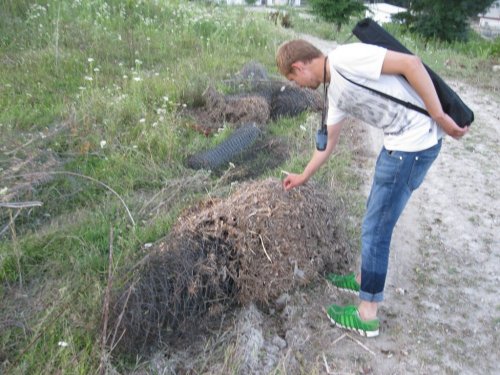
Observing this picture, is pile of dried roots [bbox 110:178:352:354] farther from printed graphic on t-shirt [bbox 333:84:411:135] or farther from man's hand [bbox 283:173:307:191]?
printed graphic on t-shirt [bbox 333:84:411:135]

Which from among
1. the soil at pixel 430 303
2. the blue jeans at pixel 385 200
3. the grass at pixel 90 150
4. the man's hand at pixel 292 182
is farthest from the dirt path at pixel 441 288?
the man's hand at pixel 292 182

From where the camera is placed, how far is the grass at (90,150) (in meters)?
2.94

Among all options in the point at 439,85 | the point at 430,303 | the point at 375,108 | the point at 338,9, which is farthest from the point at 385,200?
the point at 338,9

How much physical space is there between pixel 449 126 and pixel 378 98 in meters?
0.37

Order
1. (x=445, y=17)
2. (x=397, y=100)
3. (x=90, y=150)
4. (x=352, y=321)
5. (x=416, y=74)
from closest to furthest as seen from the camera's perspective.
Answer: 1. (x=416, y=74)
2. (x=397, y=100)
3. (x=352, y=321)
4. (x=90, y=150)
5. (x=445, y=17)

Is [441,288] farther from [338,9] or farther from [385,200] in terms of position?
[338,9]

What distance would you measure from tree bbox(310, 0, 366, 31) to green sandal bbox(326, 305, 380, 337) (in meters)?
16.0

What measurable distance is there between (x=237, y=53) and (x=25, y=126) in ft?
14.8

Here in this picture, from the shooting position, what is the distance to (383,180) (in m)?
2.72

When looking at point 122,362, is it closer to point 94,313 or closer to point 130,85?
point 94,313

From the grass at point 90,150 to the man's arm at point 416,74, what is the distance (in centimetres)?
158

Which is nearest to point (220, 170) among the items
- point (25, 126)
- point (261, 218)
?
point (261, 218)

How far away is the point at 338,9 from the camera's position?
18.0 metres

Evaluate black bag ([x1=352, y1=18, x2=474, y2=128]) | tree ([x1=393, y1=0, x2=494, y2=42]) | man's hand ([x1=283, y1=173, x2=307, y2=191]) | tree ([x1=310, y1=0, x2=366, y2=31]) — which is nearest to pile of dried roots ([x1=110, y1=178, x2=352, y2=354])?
man's hand ([x1=283, y1=173, x2=307, y2=191])
